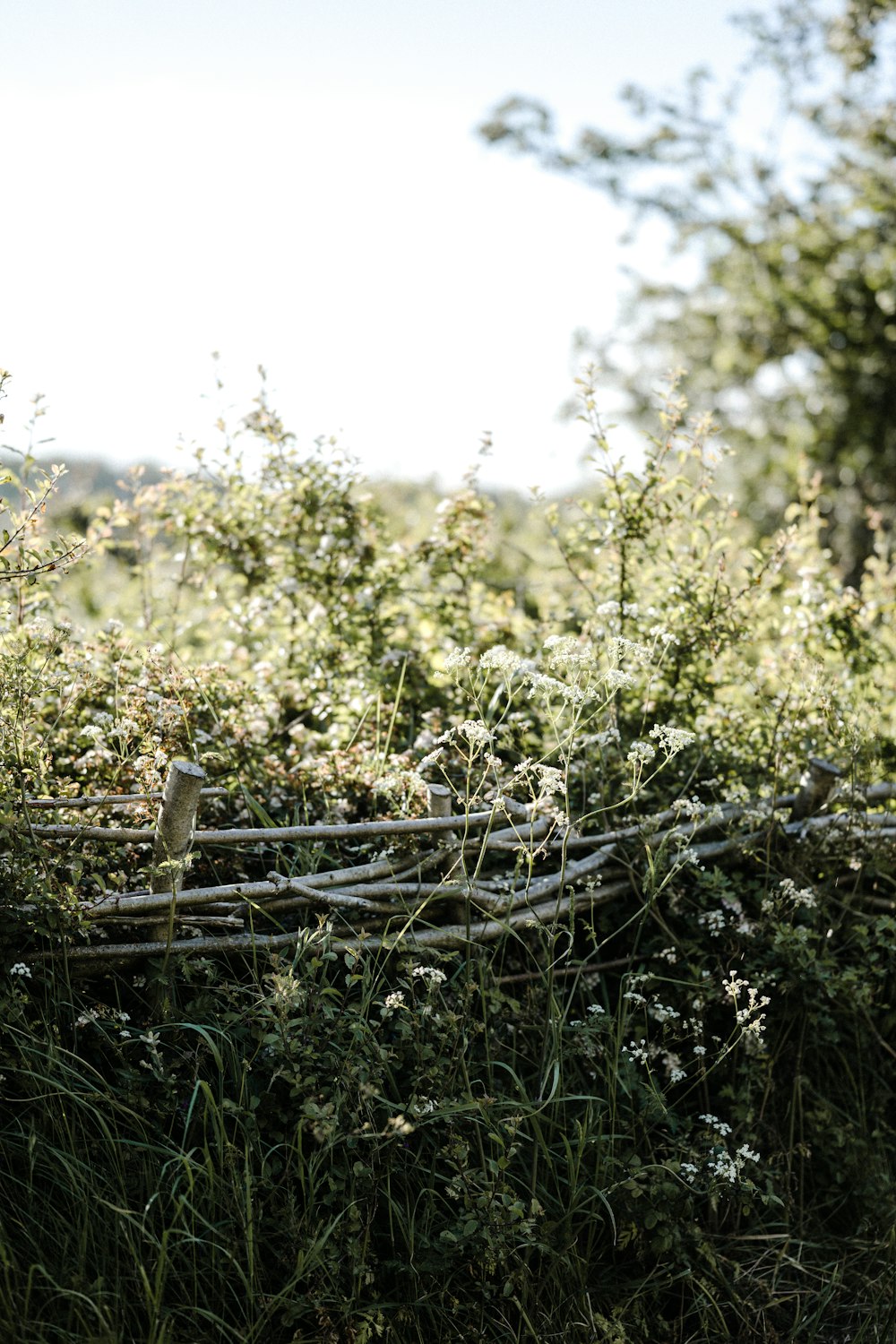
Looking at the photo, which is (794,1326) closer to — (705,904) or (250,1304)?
(705,904)

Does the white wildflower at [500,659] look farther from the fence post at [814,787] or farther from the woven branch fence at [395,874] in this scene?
the fence post at [814,787]

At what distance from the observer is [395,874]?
2.86 m

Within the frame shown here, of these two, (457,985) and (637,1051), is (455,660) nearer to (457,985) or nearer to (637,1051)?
(457,985)

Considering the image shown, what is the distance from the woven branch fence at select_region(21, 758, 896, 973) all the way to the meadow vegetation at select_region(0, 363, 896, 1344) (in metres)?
0.04

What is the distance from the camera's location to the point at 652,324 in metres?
13.9

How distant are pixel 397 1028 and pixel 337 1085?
0.20m

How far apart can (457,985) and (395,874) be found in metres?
0.42

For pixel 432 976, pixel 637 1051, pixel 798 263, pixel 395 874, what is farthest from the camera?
pixel 798 263

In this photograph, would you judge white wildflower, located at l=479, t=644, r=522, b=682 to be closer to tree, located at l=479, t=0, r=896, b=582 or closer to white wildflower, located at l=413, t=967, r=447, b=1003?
white wildflower, located at l=413, t=967, r=447, b=1003

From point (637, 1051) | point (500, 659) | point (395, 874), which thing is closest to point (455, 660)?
point (500, 659)

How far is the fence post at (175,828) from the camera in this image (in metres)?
2.43

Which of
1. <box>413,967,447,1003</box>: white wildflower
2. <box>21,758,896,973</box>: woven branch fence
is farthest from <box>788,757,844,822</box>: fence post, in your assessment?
<box>413,967,447,1003</box>: white wildflower

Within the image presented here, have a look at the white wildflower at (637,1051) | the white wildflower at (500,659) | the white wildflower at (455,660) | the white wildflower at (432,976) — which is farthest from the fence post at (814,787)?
the white wildflower at (432,976)

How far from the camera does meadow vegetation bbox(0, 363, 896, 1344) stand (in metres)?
2.20
